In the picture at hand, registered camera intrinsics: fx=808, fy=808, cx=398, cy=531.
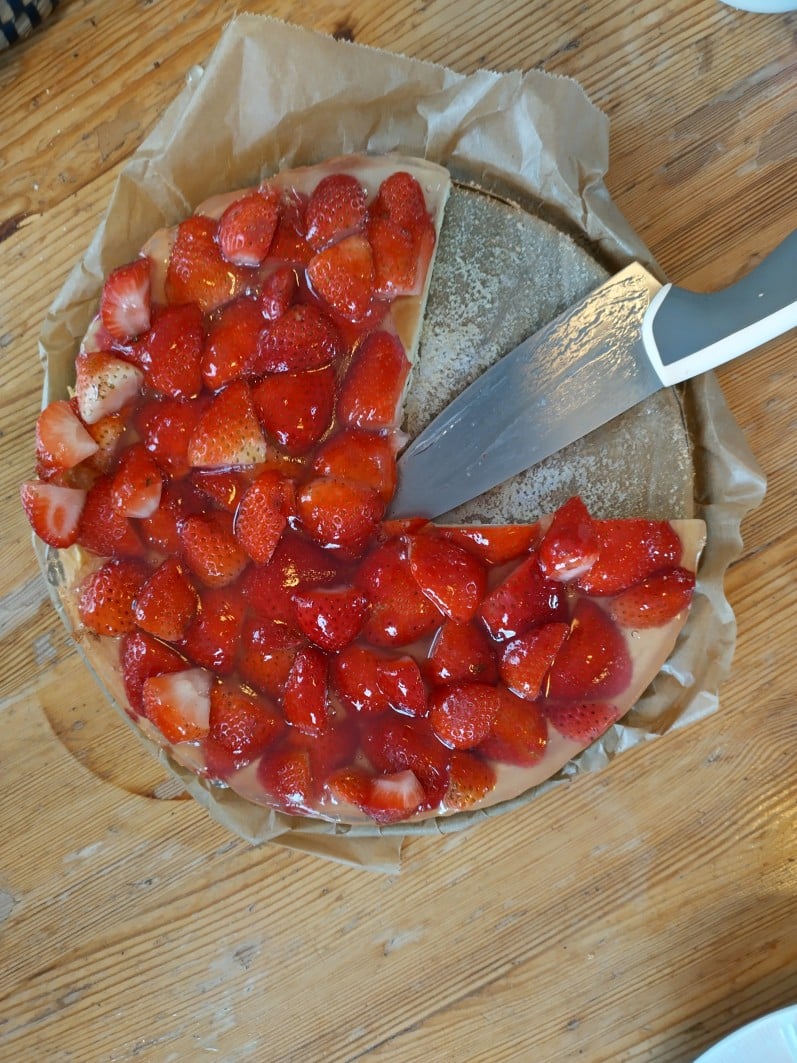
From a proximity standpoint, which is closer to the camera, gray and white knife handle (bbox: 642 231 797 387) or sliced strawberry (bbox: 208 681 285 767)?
gray and white knife handle (bbox: 642 231 797 387)

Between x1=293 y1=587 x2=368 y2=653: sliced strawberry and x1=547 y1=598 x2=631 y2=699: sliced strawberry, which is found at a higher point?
x1=293 y1=587 x2=368 y2=653: sliced strawberry

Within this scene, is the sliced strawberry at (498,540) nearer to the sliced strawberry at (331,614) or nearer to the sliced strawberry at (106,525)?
the sliced strawberry at (331,614)

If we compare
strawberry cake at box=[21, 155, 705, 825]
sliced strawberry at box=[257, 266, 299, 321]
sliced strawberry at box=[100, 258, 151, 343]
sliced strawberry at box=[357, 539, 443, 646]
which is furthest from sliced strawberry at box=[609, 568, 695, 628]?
sliced strawberry at box=[100, 258, 151, 343]

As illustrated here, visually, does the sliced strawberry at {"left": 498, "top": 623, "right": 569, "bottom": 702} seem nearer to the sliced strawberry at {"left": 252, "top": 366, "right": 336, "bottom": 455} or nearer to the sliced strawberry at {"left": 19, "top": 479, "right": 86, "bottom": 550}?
the sliced strawberry at {"left": 252, "top": 366, "right": 336, "bottom": 455}

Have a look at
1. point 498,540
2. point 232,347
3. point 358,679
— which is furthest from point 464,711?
point 232,347

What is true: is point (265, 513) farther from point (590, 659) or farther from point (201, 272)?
point (590, 659)
